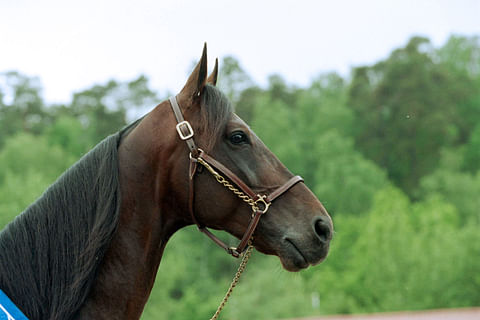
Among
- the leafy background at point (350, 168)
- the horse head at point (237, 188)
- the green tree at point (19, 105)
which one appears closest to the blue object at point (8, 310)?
the horse head at point (237, 188)

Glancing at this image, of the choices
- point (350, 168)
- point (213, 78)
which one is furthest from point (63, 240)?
point (350, 168)

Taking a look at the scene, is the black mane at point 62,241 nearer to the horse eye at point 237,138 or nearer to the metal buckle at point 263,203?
the horse eye at point 237,138

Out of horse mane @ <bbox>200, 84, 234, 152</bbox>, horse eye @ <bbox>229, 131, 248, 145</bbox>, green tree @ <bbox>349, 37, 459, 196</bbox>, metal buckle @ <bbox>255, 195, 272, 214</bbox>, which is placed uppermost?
horse mane @ <bbox>200, 84, 234, 152</bbox>

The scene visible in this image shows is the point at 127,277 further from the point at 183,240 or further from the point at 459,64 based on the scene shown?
the point at 459,64

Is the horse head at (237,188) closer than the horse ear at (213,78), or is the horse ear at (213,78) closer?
the horse head at (237,188)

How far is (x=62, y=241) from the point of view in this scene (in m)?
3.35

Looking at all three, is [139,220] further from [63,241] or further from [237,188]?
[237,188]

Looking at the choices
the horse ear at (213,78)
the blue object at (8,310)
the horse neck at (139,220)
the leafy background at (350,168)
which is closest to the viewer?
the blue object at (8,310)

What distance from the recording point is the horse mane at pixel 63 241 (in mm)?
3268

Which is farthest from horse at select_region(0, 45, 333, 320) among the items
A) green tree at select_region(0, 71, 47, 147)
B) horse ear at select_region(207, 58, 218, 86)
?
green tree at select_region(0, 71, 47, 147)

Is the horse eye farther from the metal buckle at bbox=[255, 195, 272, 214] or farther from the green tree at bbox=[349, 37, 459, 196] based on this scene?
the green tree at bbox=[349, 37, 459, 196]

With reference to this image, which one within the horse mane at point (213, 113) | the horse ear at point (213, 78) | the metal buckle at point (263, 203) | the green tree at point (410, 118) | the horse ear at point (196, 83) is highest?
the horse ear at point (196, 83)

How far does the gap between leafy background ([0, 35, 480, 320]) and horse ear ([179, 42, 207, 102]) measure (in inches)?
1345

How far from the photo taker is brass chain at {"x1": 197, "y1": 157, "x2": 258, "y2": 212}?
3594 millimetres
